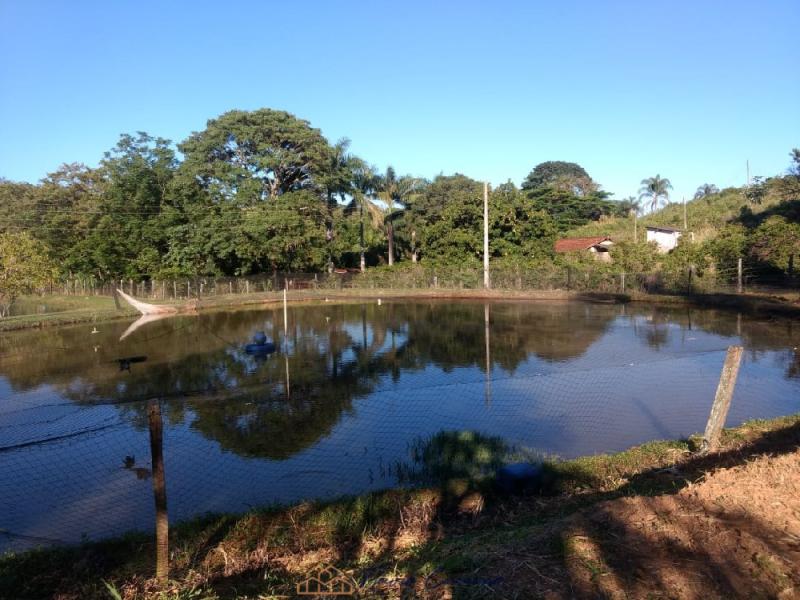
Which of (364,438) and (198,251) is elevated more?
(198,251)

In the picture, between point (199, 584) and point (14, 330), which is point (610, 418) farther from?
point (14, 330)

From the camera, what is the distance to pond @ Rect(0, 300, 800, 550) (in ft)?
26.8

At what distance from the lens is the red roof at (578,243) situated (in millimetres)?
46678

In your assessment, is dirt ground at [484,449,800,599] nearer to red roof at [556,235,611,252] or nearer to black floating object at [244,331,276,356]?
black floating object at [244,331,276,356]

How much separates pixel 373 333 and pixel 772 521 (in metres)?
18.7

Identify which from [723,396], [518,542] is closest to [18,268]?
[518,542]

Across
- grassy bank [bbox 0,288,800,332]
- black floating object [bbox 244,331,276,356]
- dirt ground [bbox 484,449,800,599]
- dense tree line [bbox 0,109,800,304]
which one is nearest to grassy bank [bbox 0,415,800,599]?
dirt ground [bbox 484,449,800,599]

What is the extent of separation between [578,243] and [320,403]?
40.6 m

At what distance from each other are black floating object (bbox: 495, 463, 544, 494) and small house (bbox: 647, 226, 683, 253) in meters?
42.6

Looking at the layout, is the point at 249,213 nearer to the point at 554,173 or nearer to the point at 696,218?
the point at 696,218

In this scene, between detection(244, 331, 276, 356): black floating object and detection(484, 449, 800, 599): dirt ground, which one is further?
detection(244, 331, 276, 356): black floating object

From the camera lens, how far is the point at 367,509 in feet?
22.3

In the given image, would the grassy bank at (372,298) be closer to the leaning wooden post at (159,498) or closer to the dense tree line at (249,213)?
the dense tree line at (249,213)

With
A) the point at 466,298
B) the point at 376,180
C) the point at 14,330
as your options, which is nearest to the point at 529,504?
the point at 14,330
